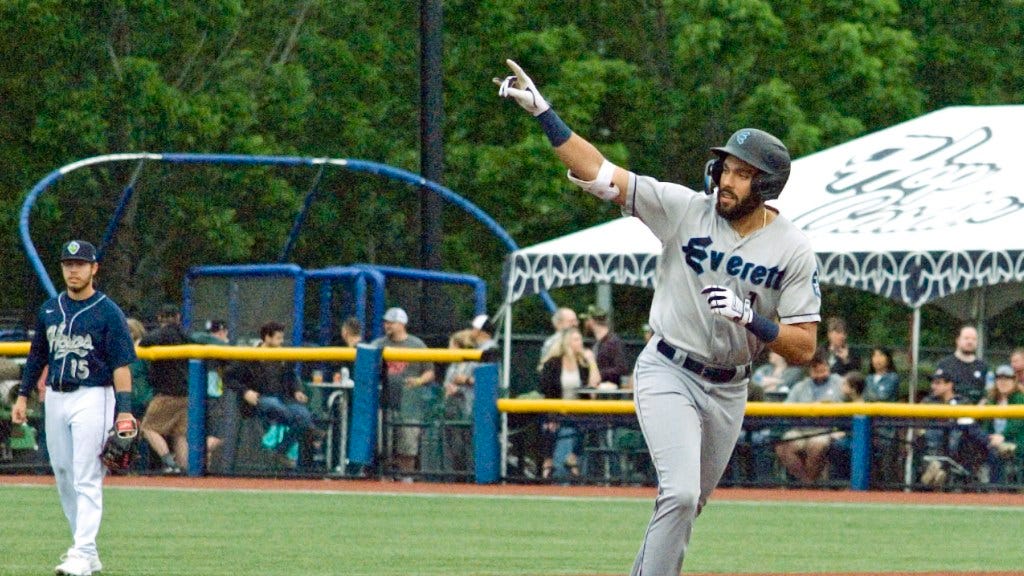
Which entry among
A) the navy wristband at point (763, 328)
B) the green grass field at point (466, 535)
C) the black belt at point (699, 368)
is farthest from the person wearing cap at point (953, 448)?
the navy wristband at point (763, 328)

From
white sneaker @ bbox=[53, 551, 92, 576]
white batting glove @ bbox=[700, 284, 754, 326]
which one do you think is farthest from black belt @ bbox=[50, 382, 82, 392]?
white batting glove @ bbox=[700, 284, 754, 326]

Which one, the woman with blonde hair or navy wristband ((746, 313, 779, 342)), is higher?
navy wristband ((746, 313, 779, 342))

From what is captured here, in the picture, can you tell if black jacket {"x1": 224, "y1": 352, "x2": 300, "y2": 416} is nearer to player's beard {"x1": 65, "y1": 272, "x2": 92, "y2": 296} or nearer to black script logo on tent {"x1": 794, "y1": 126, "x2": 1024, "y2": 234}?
black script logo on tent {"x1": 794, "y1": 126, "x2": 1024, "y2": 234}

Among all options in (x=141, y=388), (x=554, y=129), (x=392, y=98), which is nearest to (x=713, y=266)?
(x=554, y=129)

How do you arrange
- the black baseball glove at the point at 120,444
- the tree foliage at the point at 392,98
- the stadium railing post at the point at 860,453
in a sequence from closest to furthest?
1. the black baseball glove at the point at 120,444
2. the stadium railing post at the point at 860,453
3. the tree foliage at the point at 392,98

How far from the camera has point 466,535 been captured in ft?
40.3

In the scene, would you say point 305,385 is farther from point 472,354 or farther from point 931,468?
point 931,468

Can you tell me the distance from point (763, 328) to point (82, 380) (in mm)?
4199

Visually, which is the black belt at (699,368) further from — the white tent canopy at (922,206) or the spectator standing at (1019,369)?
the spectator standing at (1019,369)

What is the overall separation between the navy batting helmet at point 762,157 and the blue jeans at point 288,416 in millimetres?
10460

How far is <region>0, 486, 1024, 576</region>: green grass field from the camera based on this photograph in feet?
34.3

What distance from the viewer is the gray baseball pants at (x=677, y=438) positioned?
7.13 m

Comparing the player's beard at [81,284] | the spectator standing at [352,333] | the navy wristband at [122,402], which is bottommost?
the navy wristband at [122,402]

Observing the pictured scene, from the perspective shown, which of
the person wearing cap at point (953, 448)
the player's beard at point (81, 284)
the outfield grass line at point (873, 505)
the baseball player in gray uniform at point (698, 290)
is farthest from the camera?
the person wearing cap at point (953, 448)
